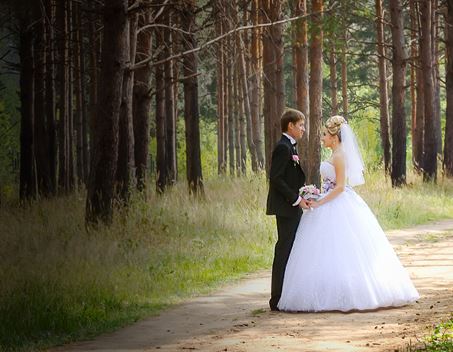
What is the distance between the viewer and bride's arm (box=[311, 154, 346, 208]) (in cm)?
1162

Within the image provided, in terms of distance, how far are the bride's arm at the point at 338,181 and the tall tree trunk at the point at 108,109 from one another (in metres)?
5.96

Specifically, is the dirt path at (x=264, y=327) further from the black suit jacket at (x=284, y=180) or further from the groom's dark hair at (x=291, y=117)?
the groom's dark hair at (x=291, y=117)

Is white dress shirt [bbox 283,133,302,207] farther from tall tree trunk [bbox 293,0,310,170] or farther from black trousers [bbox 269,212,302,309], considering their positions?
tall tree trunk [bbox 293,0,310,170]

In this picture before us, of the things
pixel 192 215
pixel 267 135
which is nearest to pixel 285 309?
pixel 192 215

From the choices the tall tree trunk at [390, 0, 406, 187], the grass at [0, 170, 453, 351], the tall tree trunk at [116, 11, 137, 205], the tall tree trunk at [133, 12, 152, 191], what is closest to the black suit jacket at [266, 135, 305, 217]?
the grass at [0, 170, 453, 351]

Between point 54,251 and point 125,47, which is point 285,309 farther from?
point 125,47

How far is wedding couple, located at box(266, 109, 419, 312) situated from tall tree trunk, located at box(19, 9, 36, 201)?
1608 centimetres

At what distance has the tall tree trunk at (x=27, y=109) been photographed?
2659 cm

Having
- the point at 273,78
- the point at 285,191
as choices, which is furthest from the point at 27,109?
the point at 285,191

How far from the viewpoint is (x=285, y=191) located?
36.6 feet

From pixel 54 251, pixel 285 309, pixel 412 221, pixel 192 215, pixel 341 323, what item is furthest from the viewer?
pixel 412 221

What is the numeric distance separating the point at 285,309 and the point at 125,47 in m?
7.03

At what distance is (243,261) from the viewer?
1622cm

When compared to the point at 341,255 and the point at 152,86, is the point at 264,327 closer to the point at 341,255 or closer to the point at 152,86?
the point at 341,255
